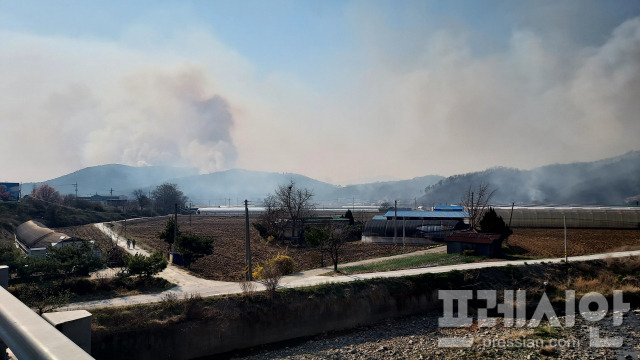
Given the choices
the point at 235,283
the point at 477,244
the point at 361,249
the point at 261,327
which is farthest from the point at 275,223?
the point at 261,327

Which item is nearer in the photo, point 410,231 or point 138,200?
point 410,231

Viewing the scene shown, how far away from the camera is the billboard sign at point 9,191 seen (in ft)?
242

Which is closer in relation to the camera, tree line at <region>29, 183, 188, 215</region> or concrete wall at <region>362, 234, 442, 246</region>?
concrete wall at <region>362, 234, 442, 246</region>

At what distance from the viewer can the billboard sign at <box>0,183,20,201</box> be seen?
73.9m

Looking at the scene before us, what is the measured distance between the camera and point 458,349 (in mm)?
19375

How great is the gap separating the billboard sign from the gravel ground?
75.6m

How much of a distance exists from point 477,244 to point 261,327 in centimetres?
2342

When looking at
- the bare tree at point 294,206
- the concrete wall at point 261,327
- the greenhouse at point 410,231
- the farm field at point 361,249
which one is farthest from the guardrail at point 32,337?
the bare tree at point 294,206

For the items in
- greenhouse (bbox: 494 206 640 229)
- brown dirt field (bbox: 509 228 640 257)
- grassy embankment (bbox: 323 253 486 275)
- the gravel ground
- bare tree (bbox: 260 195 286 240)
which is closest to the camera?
the gravel ground

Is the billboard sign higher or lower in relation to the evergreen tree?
higher

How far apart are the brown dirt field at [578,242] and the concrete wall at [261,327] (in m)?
18.6

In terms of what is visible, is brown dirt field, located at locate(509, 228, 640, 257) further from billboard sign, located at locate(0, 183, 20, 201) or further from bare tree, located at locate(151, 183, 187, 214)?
bare tree, located at locate(151, 183, 187, 214)

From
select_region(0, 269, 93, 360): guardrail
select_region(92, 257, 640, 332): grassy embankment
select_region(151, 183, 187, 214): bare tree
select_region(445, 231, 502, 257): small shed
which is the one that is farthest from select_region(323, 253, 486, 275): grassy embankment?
select_region(151, 183, 187, 214): bare tree

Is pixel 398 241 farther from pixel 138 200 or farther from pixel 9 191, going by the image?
pixel 138 200
